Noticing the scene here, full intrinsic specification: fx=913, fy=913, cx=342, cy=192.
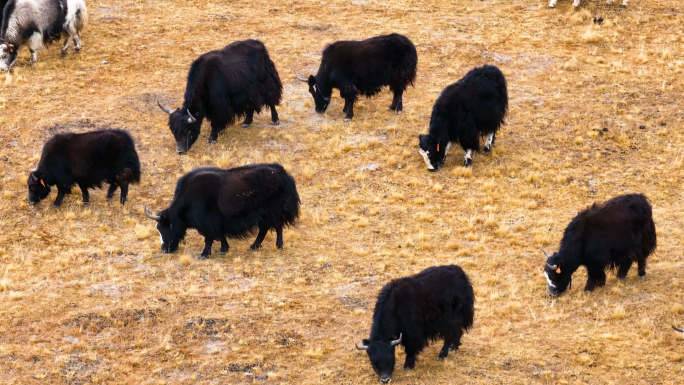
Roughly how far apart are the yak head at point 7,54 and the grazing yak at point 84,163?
294 inches

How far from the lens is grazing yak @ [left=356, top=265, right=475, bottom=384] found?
40.3 feet

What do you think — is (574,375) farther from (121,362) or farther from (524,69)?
(524,69)

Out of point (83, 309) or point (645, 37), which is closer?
point (83, 309)

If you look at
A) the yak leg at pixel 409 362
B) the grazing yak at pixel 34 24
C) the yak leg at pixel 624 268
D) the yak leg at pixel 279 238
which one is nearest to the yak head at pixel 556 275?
the yak leg at pixel 624 268

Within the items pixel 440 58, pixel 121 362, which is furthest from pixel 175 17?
pixel 121 362

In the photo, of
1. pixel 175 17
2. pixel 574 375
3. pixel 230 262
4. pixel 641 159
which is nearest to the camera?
pixel 574 375

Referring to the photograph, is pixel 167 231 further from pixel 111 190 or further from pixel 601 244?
pixel 601 244

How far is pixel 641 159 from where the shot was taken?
2014 centimetres

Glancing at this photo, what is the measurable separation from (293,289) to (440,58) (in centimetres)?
1218

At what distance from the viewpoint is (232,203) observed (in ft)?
52.4

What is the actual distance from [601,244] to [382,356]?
4.70m

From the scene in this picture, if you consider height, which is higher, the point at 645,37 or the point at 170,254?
the point at 645,37

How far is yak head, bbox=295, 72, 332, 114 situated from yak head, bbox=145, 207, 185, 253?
6974 millimetres

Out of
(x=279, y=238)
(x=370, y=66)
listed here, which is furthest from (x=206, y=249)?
(x=370, y=66)
